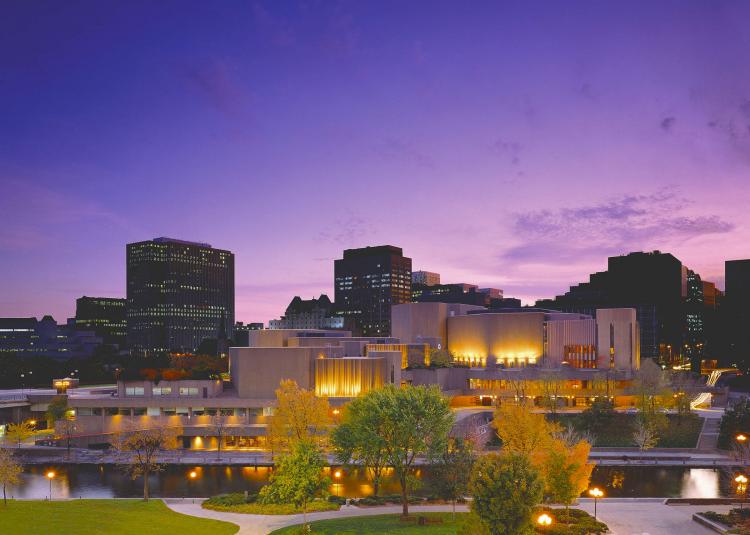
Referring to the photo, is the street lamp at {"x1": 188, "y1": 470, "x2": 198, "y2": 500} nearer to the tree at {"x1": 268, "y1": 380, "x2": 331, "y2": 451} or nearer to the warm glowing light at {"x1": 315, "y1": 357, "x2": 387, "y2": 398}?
the tree at {"x1": 268, "y1": 380, "x2": 331, "y2": 451}

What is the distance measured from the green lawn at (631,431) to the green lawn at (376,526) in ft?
153

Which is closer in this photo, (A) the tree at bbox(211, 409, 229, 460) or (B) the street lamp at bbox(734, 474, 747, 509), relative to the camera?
(B) the street lamp at bbox(734, 474, 747, 509)

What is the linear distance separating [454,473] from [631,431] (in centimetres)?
5013

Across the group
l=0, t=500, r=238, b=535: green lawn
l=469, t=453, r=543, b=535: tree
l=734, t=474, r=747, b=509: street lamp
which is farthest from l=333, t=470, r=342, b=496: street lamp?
l=734, t=474, r=747, b=509: street lamp

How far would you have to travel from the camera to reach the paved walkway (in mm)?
42500

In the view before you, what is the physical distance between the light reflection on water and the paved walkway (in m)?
7.49

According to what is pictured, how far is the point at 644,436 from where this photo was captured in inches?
3142

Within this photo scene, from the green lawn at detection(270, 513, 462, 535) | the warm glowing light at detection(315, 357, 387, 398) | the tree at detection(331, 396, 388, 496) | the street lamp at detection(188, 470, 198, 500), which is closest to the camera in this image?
the green lawn at detection(270, 513, 462, 535)

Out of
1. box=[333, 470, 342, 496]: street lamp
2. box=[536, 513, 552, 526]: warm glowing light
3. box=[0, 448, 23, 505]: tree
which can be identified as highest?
box=[0, 448, 23, 505]: tree

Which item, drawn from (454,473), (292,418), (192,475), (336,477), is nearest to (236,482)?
(192,475)

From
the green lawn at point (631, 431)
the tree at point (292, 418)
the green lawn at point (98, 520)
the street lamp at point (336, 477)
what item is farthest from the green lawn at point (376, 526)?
the green lawn at point (631, 431)

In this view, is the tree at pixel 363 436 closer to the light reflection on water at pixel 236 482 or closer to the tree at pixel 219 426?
the light reflection on water at pixel 236 482

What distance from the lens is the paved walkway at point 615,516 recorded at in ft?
139

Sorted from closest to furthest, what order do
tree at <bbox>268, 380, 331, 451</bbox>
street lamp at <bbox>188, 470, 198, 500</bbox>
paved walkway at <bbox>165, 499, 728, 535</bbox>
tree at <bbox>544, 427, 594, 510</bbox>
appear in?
1. paved walkway at <bbox>165, 499, 728, 535</bbox>
2. tree at <bbox>544, 427, 594, 510</bbox>
3. street lamp at <bbox>188, 470, 198, 500</bbox>
4. tree at <bbox>268, 380, 331, 451</bbox>
